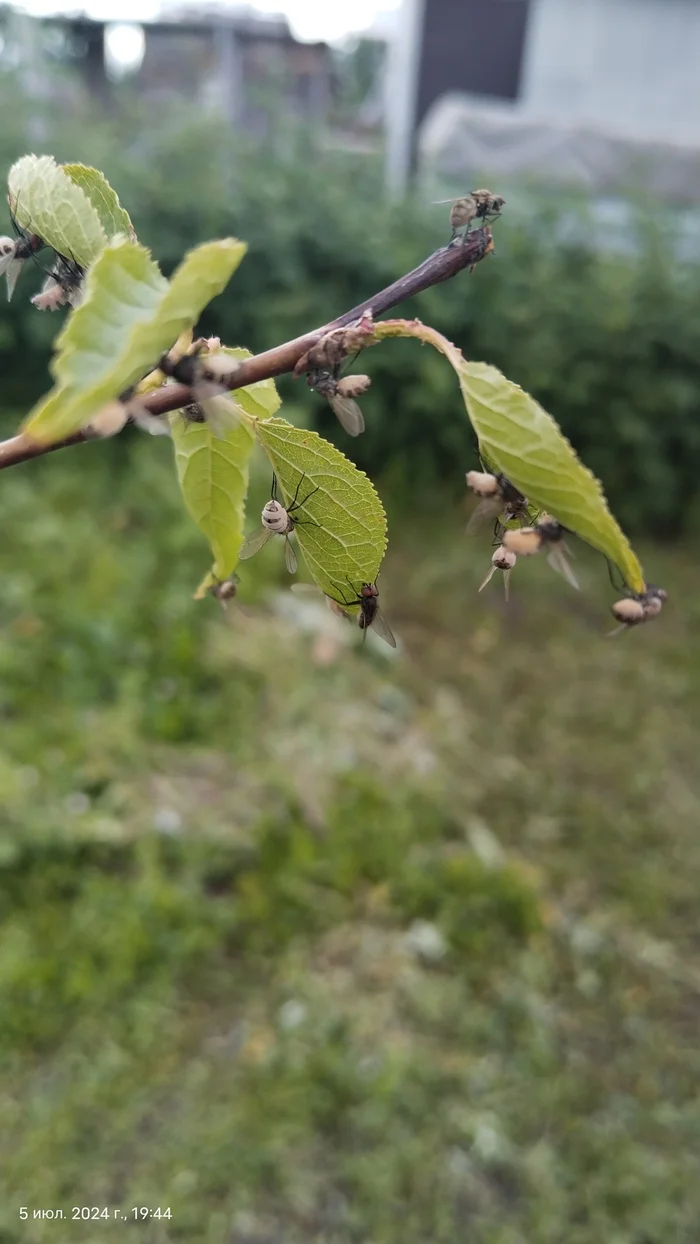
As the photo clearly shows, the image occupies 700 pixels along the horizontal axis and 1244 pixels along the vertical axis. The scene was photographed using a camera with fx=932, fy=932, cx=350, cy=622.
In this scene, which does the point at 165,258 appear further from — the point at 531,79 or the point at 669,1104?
the point at 531,79

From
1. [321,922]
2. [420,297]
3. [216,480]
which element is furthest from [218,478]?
[420,297]

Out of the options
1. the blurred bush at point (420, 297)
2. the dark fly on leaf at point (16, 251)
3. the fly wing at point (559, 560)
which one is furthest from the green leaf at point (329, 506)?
the blurred bush at point (420, 297)

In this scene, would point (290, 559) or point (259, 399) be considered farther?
point (290, 559)

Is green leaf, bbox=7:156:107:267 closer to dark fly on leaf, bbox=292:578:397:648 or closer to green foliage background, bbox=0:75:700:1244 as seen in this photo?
dark fly on leaf, bbox=292:578:397:648

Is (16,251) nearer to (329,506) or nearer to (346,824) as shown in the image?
(329,506)

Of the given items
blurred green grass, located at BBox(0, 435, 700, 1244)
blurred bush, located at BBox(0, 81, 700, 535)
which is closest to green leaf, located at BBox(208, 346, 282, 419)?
blurred green grass, located at BBox(0, 435, 700, 1244)

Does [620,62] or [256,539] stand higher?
[620,62]
